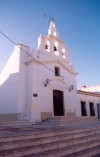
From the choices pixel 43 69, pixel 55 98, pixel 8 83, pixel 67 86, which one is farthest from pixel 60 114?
pixel 8 83

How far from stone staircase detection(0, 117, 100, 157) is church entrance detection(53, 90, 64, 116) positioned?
7.25 m

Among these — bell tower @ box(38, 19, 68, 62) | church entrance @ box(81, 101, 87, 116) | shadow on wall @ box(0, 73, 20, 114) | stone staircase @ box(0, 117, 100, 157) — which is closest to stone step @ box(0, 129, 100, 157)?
stone staircase @ box(0, 117, 100, 157)

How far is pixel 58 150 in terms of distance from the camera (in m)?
5.47

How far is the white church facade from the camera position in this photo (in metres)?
13.0

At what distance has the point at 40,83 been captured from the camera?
45.7ft

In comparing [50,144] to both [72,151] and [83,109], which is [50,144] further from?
[83,109]

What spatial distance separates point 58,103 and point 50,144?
9703 mm

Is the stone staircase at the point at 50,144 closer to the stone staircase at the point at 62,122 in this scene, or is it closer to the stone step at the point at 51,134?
the stone step at the point at 51,134

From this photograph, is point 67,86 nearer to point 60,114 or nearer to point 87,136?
point 60,114

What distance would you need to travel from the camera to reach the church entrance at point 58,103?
15.0 m

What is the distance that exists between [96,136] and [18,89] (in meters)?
7.13

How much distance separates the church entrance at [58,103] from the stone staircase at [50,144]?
23.8ft

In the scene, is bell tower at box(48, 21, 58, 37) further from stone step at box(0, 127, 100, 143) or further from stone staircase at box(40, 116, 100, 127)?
stone step at box(0, 127, 100, 143)

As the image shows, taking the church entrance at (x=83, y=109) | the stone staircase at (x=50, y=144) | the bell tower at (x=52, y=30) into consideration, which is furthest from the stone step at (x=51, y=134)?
the bell tower at (x=52, y=30)
